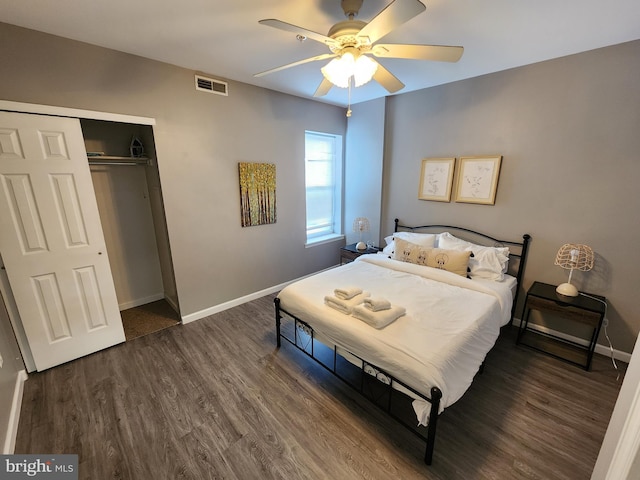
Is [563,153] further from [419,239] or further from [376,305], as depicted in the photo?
[376,305]

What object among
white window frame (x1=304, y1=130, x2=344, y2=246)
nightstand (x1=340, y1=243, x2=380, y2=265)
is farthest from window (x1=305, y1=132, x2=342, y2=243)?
nightstand (x1=340, y1=243, x2=380, y2=265)

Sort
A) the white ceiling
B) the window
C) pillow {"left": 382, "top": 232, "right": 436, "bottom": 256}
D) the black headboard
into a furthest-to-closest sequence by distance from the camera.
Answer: the window → pillow {"left": 382, "top": 232, "right": 436, "bottom": 256} → the black headboard → the white ceiling

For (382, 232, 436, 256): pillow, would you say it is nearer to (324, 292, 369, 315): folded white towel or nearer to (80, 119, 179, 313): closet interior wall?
(324, 292, 369, 315): folded white towel

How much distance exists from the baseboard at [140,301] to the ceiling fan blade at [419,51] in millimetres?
3811

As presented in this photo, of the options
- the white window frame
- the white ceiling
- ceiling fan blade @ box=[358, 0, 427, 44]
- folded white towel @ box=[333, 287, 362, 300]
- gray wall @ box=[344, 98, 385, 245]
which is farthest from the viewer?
the white window frame

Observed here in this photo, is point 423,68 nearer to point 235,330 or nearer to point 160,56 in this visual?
point 160,56

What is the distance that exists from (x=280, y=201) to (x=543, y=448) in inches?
134

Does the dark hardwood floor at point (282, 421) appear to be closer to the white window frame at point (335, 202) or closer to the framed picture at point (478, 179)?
the framed picture at point (478, 179)

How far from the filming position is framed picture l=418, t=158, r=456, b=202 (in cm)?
331

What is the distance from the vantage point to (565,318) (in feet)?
8.17

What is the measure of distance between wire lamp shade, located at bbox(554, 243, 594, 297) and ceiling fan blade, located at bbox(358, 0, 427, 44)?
2545 mm

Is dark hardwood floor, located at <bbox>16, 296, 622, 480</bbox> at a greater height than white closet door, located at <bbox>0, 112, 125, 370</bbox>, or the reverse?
white closet door, located at <bbox>0, 112, 125, 370</bbox>

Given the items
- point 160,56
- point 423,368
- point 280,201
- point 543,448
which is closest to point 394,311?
point 423,368

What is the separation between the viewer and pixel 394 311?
6.54ft
